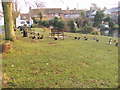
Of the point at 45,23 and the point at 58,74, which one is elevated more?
the point at 45,23

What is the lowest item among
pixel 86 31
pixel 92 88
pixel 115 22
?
Result: pixel 92 88

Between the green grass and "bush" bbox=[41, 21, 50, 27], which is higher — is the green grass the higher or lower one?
the lower one

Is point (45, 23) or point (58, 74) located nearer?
point (58, 74)

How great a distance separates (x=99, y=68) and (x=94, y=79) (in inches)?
44.1

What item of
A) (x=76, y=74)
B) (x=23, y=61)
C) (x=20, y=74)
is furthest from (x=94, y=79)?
(x=23, y=61)

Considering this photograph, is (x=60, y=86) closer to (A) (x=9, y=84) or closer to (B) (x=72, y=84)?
(B) (x=72, y=84)

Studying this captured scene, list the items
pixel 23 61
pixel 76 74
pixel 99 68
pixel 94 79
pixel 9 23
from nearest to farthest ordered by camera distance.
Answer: pixel 94 79, pixel 76 74, pixel 99 68, pixel 23 61, pixel 9 23

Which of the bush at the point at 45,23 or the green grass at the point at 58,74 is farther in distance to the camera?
the bush at the point at 45,23

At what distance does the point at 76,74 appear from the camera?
4676 mm

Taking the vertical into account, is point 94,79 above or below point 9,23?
below

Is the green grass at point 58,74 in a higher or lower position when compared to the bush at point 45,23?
lower

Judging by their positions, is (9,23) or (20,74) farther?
(9,23)

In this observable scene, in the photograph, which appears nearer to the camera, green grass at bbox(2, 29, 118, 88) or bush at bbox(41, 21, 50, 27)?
green grass at bbox(2, 29, 118, 88)

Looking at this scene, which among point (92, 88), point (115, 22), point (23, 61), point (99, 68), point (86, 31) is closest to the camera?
point (92, 88)
